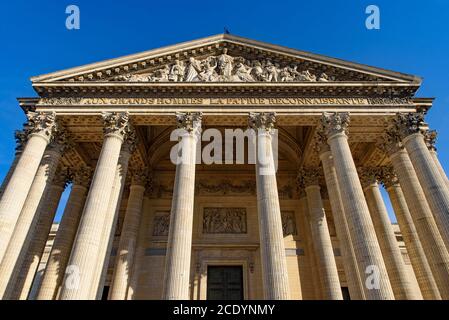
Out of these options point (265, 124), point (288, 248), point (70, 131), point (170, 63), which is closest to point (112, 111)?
point (70, 131)

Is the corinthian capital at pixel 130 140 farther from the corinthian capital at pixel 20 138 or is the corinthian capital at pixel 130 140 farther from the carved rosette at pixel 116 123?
the corinthian capital at pixel 20 138

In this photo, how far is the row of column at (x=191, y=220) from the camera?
11977mm

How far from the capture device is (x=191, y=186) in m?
14.1

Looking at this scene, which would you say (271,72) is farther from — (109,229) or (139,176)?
(109,229)

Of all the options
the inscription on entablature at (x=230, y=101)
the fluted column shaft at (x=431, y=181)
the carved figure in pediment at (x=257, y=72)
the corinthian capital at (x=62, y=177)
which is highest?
the carved figure in pediment at (x=257, y=72)

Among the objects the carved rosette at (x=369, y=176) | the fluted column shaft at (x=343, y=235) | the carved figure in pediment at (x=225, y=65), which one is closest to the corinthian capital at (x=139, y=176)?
the carved figure in pediment at (x=225, y=65)

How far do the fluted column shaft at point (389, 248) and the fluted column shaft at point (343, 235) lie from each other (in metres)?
4.13

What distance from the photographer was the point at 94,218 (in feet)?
42.5

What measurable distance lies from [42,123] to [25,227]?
5.08 m

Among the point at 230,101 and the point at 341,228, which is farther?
the point at 230,101

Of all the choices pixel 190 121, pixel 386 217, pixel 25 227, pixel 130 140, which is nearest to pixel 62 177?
pixel 25 227

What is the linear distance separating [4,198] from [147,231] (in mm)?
8408
